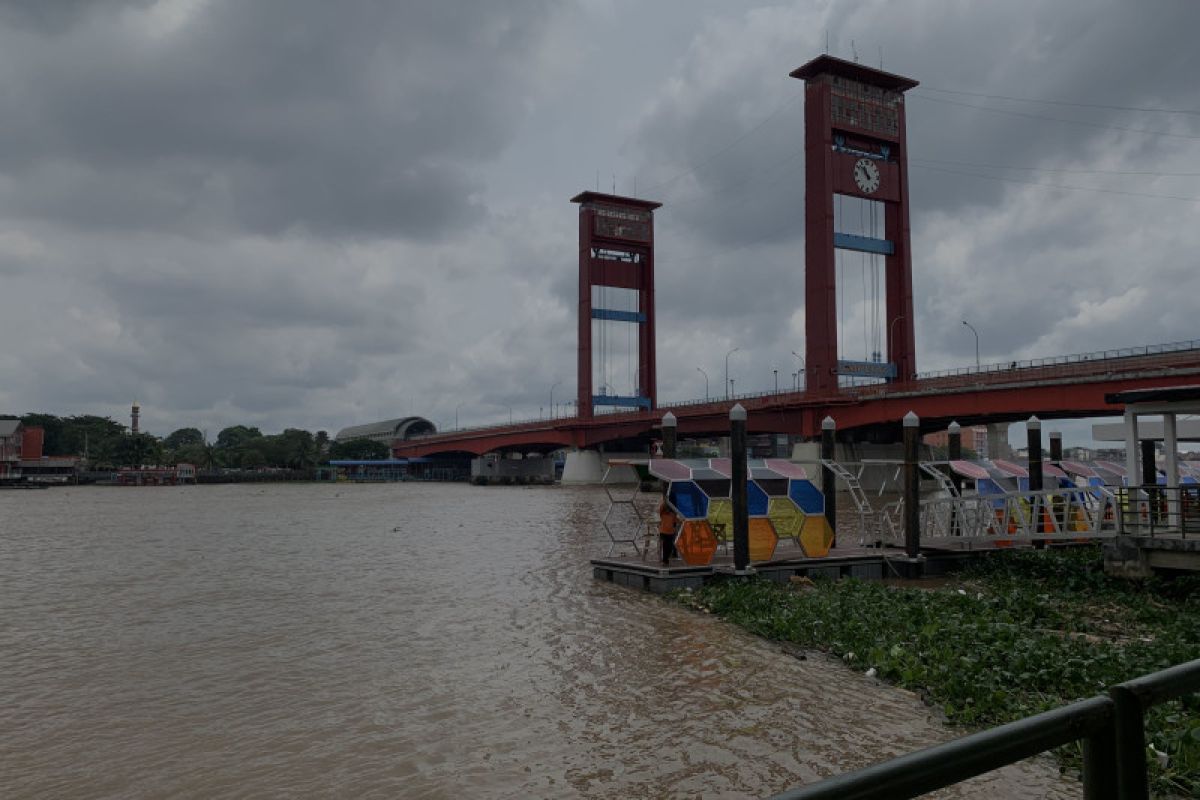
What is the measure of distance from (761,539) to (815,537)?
156 cm

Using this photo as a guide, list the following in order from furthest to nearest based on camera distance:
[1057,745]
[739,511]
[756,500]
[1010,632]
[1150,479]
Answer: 1. [1150,479]
2. [756,500]
3. [739,511]
4. [1010,632]
5. [1057,745]

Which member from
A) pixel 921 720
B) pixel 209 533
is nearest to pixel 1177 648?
pixel 921 720

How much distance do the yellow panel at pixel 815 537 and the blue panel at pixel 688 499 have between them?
2.41 meters

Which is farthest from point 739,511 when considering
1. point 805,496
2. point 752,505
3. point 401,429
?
point 401,429

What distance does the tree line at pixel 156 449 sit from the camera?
408 ft

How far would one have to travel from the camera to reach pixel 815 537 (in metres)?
19.3

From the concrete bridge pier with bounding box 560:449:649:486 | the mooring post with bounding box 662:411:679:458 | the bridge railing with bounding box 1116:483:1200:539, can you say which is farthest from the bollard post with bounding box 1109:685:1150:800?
the concrete bridge pier with bounding box 560:449:649:486

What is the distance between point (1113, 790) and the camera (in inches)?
87.2

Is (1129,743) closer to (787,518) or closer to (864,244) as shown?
(787,518)

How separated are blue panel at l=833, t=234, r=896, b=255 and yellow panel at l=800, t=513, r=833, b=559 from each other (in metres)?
44.2

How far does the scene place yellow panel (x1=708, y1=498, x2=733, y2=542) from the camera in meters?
18.6

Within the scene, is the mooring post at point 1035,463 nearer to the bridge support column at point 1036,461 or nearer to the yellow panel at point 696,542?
the bridge support column at point 1036,461

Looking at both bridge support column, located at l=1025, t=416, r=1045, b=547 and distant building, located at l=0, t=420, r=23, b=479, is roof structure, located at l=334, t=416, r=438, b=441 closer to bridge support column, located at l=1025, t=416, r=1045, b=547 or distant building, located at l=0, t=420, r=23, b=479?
distant building, located at l=0, t=420, r=23, b=479

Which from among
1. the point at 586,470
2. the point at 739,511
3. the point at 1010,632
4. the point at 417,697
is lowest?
the point at 417,697
